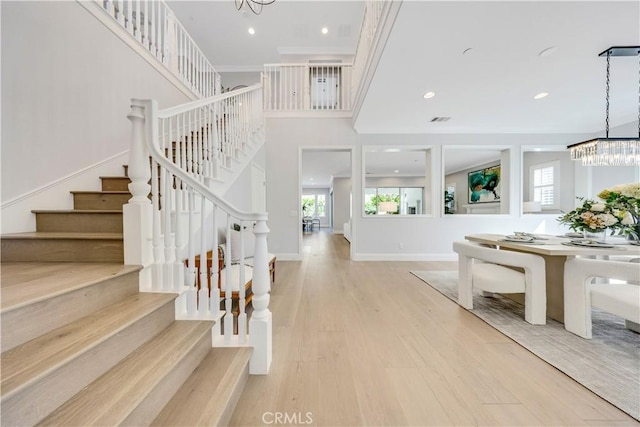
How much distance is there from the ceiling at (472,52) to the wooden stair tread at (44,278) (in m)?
2.69

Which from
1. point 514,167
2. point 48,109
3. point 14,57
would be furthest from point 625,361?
point 14,57

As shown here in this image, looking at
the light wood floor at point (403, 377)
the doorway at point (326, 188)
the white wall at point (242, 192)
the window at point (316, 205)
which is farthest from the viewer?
the window at point (316, 205)

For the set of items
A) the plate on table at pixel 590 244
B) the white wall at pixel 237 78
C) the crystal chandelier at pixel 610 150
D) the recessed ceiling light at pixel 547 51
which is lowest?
the plate on table at pixel 590 244

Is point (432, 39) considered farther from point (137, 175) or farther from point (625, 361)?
point (625, 361)

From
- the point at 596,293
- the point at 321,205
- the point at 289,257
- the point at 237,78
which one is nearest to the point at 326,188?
the point at 321,205

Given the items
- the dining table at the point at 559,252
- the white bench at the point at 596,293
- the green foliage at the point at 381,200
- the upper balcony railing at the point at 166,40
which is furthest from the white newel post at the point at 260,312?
the green foliage at the point at 381,200

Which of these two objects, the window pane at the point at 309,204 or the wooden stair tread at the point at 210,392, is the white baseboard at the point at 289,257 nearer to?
the wooden stair tread at the point at 210,392

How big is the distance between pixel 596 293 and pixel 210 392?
2.72 meters

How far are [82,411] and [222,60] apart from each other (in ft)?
26.0

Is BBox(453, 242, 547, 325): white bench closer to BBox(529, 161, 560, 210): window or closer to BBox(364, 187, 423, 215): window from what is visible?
BBox(529, 161, 560, 210): window

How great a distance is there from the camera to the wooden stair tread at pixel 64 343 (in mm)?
711

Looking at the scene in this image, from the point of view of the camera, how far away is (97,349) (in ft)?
3.01

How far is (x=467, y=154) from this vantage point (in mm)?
7125

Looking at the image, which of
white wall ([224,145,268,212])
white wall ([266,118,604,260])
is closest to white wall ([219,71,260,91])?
white wall ([266,118,604,260])
